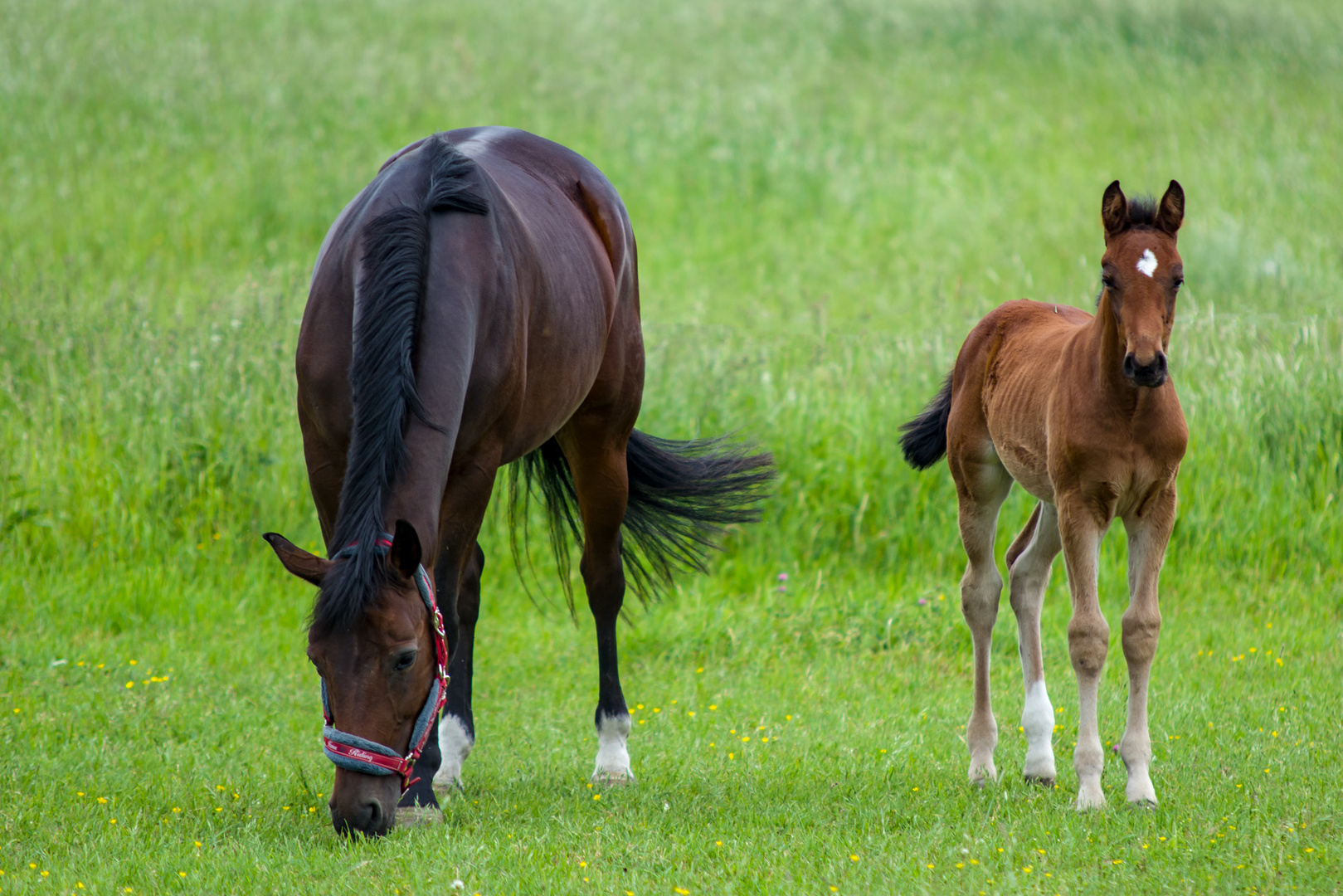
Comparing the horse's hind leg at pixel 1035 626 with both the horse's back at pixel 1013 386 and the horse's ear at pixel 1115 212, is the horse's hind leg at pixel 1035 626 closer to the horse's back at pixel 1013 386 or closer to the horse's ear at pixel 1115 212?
the horse's back at pixel 1013 386

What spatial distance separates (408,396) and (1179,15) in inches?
852

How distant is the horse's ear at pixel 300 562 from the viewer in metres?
3.34

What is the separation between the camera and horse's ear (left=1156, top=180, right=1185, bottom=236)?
12.9 feet

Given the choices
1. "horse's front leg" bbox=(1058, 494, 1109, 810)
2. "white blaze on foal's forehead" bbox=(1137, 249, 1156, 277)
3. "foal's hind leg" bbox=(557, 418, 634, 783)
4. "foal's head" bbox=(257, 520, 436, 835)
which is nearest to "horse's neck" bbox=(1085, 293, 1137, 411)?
"white blaze on foal's forehead" bbox=(1137, 249, 1156, 277)

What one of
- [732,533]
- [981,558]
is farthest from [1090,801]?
[732,533]

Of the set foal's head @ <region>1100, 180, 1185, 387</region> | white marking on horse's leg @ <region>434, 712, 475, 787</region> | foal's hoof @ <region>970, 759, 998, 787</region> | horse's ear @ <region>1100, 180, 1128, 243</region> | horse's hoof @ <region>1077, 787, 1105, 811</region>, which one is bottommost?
white marking on horse's leg @ <region>434, 712, 475, 787</region>

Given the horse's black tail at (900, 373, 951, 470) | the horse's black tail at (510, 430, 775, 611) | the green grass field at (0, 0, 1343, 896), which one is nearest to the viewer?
the green grass field at (0, 0, 1343, 896)

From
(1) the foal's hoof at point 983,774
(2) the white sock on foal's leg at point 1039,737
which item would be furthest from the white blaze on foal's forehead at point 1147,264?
(1) the foal's hoof at point 983,774

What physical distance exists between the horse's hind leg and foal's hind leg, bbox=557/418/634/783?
1.70 meters

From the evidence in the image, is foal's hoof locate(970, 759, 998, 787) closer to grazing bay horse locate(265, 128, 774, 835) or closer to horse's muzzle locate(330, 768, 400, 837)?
grazing bay horse locate(265, 128, 774, 835)

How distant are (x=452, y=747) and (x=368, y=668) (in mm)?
1617

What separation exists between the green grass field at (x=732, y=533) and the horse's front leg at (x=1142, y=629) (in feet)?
0.55

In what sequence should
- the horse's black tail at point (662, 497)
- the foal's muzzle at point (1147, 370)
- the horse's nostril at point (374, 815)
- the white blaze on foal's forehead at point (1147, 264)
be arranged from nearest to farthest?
1. the horse's nostril at point (374, 815)
2. the foal's muzzle at point (1147, 370)
3. the white blaze on foal's forehead at point (1147, 264)
4. the horse's black tail at point (662, 497)

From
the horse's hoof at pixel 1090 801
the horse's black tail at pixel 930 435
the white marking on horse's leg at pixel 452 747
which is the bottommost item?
the white marking on horse's leg at pixel 452 747
